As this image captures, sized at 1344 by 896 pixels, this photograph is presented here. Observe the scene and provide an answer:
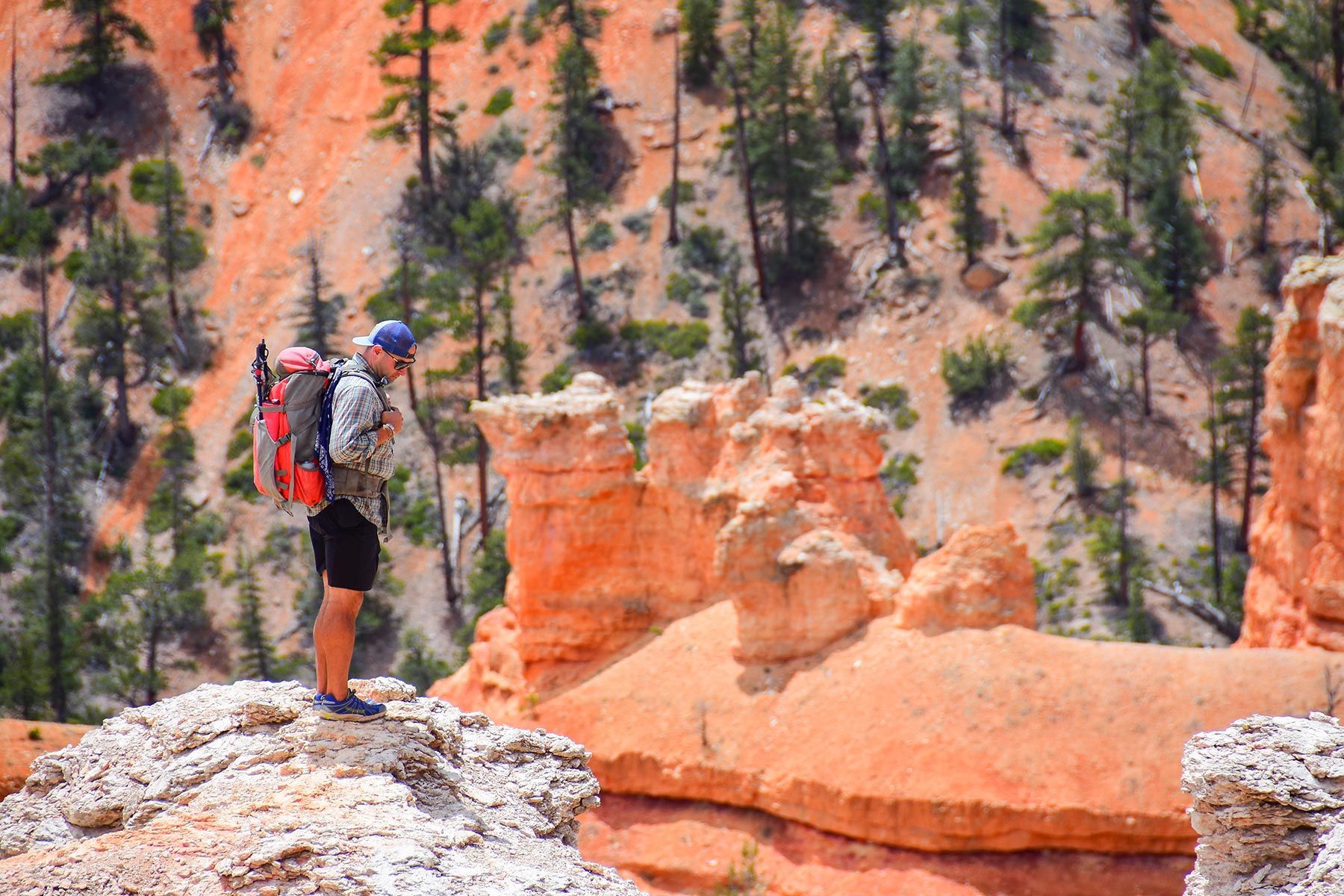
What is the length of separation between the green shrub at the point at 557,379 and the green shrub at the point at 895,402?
10.0 meters

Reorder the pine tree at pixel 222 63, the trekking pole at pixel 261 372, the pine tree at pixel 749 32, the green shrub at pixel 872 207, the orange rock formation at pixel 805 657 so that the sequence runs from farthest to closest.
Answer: the pine tree at pixel 222 63 → the pine tree at pixel 749 32 → the green shrub at pixel 872 207 → the orange rock formation at pixel 805 657 → the trekking pole at pixel 261 372

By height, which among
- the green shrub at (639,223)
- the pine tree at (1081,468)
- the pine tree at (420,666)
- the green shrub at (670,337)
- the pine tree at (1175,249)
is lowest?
the pine tree at (420,666)

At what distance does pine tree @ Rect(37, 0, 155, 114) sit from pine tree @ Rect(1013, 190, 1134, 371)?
41.4 m

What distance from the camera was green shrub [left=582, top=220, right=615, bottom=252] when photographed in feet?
185

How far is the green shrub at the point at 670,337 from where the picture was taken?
50.8 meters

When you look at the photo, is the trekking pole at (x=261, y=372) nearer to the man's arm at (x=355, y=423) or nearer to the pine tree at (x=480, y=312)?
the man's arm at (x=355, y=423)

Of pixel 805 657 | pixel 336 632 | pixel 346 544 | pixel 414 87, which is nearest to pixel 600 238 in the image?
pixel 414 87

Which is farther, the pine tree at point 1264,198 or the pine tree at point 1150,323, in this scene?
the pine tree at point 1264,198

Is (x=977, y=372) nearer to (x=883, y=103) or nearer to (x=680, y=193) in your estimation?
(x=883, y=103)

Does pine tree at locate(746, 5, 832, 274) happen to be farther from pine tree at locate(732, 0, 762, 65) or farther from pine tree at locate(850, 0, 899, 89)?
pine tree at locate(850, 0, 899, 89)

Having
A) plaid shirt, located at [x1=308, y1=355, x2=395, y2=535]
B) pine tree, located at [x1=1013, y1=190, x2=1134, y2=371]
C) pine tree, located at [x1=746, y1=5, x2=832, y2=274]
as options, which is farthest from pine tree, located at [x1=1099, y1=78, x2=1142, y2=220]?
plaid shirt, located at [x1=308, y1=355, x2=395, y2=535]

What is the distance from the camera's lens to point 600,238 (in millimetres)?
56562

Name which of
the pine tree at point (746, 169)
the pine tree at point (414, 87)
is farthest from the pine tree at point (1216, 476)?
the pine tree at point (414, 87)

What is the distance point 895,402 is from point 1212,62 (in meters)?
25.4
